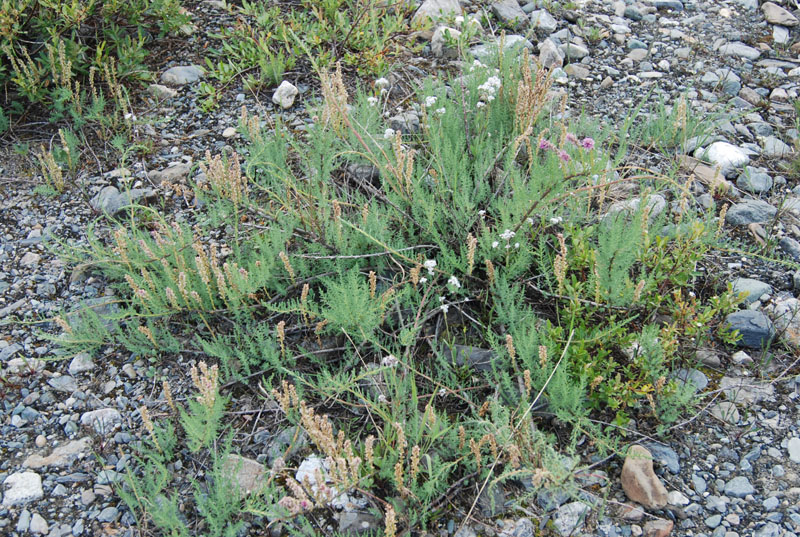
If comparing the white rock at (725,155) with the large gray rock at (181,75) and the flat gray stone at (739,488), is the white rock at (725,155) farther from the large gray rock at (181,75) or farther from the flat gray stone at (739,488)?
the large gray rock at (181,75)

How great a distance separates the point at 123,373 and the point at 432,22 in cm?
350

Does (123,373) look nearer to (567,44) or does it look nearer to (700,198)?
(700,198)

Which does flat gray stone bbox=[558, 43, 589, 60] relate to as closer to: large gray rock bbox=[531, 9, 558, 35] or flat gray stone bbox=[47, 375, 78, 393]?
large gray rock bbox=[531, 9, 558, 35]

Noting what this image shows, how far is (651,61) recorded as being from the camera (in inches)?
199

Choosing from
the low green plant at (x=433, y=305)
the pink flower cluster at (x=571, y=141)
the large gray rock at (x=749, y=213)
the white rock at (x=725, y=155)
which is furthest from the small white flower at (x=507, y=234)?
the white rock at (x=725, y=155)

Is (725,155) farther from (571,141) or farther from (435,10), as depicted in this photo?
(435,10)

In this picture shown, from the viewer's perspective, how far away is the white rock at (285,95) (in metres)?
4.62

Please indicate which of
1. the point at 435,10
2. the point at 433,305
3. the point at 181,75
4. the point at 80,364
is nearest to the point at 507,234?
the point at 433,305

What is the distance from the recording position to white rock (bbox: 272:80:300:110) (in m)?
4.62

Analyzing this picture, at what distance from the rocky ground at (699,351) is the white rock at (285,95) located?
18 millimetres

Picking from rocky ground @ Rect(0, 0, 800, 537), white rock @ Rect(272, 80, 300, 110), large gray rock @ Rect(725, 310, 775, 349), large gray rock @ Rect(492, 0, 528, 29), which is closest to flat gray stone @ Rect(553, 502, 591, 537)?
rocky ground @ Rect(0, 0, 800, 537)

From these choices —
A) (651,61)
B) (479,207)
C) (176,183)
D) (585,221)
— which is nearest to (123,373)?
(176,183)

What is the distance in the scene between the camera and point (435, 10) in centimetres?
525

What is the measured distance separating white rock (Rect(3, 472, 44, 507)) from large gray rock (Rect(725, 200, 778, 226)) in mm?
3684
